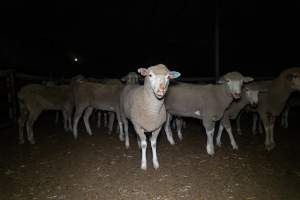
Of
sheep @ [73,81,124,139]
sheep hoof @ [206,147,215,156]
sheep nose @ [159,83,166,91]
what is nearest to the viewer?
sheep nose @ [159,83,166,91]

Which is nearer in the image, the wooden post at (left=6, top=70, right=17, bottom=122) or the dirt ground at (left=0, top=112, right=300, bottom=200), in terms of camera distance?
the dirt ground at (left=0, top=112, right=300, bottom=200)

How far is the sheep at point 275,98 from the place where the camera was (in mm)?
6266

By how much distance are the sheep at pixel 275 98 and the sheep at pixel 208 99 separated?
905mm

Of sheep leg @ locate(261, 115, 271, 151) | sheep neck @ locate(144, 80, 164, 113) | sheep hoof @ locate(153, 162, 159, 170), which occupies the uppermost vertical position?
sheep neck @ locate(144, 80, 164, 113)

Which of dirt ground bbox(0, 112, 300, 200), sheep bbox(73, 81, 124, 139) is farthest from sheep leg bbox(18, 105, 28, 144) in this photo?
sheep bbox(73, 81, 124, 139)

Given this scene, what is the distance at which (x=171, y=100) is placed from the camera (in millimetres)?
6645

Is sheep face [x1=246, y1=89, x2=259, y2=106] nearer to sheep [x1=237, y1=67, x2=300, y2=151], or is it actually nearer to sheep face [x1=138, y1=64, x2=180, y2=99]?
sheep [x1=237, y1=67, x2=300, y2=151]

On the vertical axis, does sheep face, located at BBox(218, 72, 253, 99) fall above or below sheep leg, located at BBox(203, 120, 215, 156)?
above

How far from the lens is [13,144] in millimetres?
7023

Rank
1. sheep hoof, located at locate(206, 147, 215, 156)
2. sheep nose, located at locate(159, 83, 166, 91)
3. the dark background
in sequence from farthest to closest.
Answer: the dark background → sheep hoof, located at locate(206, 147, 215, 156) → sheep nose, located at locate(159, 83, 166, 91)

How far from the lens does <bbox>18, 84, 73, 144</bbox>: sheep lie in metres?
7.09

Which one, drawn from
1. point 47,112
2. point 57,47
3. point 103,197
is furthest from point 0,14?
point 103,197

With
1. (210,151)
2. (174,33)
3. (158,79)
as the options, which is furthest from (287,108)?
(174,33)

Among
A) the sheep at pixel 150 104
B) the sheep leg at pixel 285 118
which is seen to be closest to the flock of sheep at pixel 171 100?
the sheep at pixel 150 104
